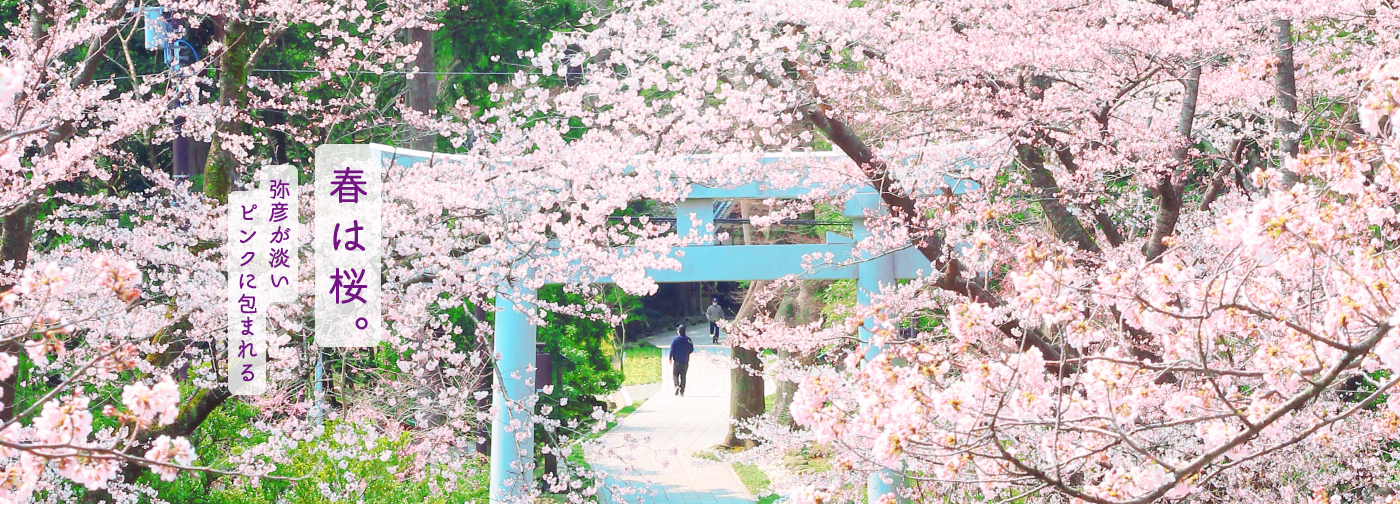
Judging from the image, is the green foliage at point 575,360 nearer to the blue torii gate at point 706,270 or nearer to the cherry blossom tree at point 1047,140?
the cherry blossom tree at point 1047,140

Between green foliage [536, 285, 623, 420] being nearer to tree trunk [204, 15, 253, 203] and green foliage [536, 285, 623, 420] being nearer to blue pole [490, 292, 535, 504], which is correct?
blue pole [490, 292, 535, 504]

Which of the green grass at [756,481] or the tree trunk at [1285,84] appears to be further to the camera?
the green grass at [756,481]

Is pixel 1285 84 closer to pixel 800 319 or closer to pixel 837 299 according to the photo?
pixel 837 299

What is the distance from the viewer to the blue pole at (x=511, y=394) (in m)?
7.27

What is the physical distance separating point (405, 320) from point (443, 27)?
675 cm

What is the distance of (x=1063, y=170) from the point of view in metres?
6.82

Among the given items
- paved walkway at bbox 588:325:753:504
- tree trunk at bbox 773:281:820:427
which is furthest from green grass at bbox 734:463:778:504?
tree trunk at bbox 773:281:820:427

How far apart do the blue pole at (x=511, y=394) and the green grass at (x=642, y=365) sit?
10954 mm

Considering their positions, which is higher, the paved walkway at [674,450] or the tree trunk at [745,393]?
the tree trunk at [745,393]

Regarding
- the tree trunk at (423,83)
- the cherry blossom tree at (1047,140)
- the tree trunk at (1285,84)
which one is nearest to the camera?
the cherry blossom tree at (1047,140)

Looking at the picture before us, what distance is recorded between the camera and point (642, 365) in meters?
21.6

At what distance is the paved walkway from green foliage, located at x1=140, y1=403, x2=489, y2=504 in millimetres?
1473

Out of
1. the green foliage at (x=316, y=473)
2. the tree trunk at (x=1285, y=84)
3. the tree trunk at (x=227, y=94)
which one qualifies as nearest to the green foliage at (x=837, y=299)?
the green foliage at (x=316, y=473)

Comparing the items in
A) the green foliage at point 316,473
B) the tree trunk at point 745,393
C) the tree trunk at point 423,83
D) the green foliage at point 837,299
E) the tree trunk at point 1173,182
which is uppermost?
the tree trunk at point 423,83
